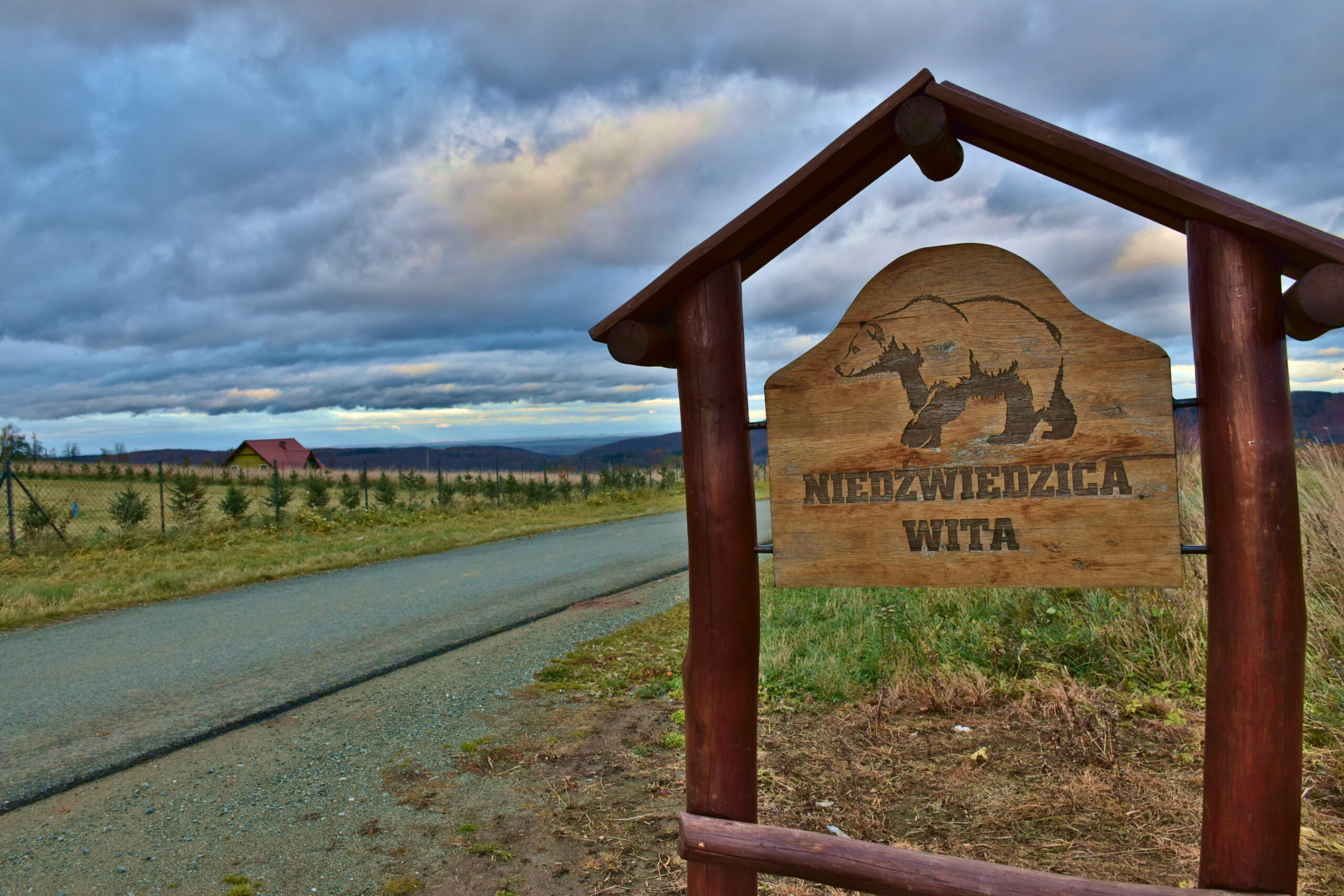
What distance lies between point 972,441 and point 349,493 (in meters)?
21.4

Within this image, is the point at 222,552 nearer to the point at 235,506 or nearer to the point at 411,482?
the point at 235,506

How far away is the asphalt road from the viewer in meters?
4.41

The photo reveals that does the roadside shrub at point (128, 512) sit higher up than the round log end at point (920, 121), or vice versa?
the round log end at point (920, 121)

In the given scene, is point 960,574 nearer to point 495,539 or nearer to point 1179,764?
point 1179,764

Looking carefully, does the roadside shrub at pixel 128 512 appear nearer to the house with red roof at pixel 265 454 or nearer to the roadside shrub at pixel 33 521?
the roadside shrub at pixel 33 521

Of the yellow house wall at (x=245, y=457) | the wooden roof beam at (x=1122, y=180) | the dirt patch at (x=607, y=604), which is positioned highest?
the yellow house wall at (x=245, y=457)

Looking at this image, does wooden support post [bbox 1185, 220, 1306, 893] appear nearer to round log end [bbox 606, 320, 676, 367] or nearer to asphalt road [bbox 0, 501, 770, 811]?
round log end [bbox 606, 320, 676, 367]

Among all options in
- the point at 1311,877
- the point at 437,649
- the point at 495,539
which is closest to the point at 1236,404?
the point at 1311,877

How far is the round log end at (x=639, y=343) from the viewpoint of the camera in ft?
7.93

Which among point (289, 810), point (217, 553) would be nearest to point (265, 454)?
point (217, 553)

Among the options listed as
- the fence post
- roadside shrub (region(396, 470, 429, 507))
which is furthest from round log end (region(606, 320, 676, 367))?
roadside shrub (region(396, 470, 429, 507))

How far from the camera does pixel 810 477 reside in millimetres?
2311

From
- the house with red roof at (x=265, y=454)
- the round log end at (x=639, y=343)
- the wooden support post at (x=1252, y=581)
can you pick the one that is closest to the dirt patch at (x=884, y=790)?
the wooden support post at (x=1252, y=581)

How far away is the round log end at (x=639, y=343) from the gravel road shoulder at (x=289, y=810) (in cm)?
209
